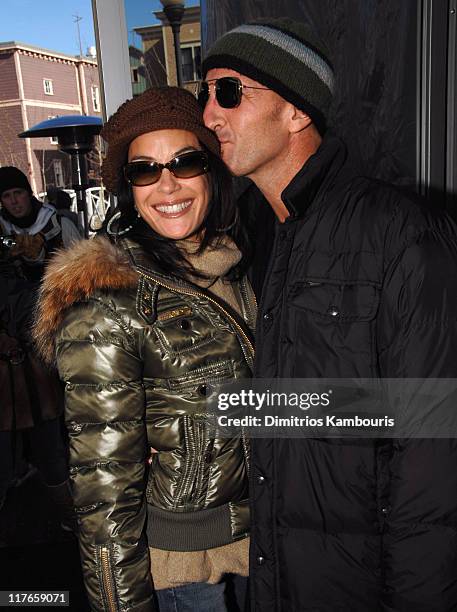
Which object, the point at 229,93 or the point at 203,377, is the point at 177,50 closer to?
the point at 229,93

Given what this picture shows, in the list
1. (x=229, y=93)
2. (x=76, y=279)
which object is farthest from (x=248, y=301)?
(x=229, y=93)

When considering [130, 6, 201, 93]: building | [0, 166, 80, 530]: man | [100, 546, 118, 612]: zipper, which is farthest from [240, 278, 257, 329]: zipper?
[0, 166, 80, 530]: man

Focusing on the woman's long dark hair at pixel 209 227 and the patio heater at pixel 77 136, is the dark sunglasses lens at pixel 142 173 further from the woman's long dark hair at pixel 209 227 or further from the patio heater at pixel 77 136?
the patio heater at pixel 77 136

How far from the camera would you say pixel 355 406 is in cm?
157

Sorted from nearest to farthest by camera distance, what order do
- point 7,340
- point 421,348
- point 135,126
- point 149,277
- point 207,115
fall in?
point 421,348 → point 149,277 → point 135,126 → point 207,115 → point 7,340

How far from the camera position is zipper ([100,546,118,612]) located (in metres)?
1.62

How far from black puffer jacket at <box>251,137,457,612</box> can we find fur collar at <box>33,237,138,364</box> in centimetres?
46

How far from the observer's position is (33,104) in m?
43.8

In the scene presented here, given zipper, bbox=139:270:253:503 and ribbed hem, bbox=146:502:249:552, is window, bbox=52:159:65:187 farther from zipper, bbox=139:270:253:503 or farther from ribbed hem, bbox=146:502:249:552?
ribbed hem, bbox=146:502:249:552

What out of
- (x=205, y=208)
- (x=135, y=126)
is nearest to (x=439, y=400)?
(x=205, y=208)

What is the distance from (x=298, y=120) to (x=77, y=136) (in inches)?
269

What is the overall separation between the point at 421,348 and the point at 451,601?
697mm

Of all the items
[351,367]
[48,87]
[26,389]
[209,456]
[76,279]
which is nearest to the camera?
[351,367]

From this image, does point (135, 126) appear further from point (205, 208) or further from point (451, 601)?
point (451, 601)
